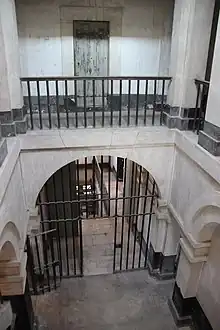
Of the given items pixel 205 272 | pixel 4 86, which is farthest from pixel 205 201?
pixel 4 86

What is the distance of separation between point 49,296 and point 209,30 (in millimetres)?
4443

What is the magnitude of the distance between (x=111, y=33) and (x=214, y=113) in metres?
2.52

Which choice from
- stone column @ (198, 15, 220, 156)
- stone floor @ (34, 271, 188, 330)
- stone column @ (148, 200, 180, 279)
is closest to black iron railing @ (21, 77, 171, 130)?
stone column @ (198, 15, 220, 156)

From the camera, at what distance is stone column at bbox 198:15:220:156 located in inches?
117

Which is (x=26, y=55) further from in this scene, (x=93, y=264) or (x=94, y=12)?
(x=93, y=264)

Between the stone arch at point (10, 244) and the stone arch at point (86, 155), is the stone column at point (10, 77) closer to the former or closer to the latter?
the stone arch at point (86, 155)

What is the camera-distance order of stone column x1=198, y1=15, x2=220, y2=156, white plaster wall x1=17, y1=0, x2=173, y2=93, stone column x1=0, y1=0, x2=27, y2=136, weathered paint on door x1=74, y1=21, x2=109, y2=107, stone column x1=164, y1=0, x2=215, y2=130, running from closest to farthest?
stone column x1=198, y1=15, x2=220, y2=156 < stone column x1=0, y1=0, x2=27, y2=136 < stone column x1=164, y1=0, x2=215, y2=130 < white plaster wall x1=17, y1=0, x2=173, y2=93 < weathered paint on door x1=74, y1=21, x2=109, y2=107

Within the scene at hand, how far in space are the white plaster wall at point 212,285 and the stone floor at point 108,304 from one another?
0.72 m

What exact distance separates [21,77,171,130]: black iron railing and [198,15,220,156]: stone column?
1004 millimetres

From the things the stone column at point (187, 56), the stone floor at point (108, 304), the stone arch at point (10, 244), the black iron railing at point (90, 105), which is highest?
the stone column at point (187, 56)

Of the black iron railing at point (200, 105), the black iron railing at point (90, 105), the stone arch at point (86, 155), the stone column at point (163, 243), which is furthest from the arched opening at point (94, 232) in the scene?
the black iron railing at point (200, 105)

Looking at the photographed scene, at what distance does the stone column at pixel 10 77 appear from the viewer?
132 inches

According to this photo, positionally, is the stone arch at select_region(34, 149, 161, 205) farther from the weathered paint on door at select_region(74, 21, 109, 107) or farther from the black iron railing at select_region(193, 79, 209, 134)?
the weathered paint on door at select_region(74, 21, 109, 107)

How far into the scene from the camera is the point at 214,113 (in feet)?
10.1
